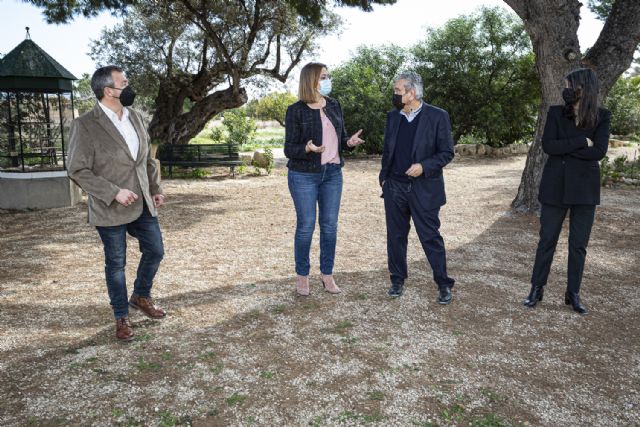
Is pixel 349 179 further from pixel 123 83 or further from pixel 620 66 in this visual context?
pixel 123 83

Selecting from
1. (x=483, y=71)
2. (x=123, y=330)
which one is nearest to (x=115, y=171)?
(x=123, y=330)

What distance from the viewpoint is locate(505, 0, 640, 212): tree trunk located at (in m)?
7.74

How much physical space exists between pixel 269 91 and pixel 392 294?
476 inches

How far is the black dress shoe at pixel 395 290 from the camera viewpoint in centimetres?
483

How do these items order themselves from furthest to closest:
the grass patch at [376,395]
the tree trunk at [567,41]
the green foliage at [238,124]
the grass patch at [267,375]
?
1. the green foliage at [238,124]
2. the tree trunk at [567,41]
3. the grass patch at [267,375]
4. the grass patch at [376,395]

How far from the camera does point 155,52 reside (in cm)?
1493

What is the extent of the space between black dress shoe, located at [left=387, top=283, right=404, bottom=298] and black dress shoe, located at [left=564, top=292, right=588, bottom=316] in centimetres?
139

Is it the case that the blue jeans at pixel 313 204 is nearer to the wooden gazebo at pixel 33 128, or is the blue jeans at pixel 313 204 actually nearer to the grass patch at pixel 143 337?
the grass patch at pixel 143 337

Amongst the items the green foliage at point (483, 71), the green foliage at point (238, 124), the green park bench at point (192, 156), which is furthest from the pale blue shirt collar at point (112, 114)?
the green foliage at point (238, 124)

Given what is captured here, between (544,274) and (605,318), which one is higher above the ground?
(544,274)

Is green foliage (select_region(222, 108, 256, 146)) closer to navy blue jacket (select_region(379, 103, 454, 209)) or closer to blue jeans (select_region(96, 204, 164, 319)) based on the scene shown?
navy blue jacket (select_region(379, 103, 454, 209))

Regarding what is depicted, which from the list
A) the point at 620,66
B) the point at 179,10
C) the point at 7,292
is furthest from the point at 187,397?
the point at 179,10

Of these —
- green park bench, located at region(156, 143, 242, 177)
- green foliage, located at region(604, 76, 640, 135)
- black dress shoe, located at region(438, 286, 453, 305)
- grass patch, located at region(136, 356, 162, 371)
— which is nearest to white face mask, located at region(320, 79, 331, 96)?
black dress shoe, located at region(438, 286, 453, 305)

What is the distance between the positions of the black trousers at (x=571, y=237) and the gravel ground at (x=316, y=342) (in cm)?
31
